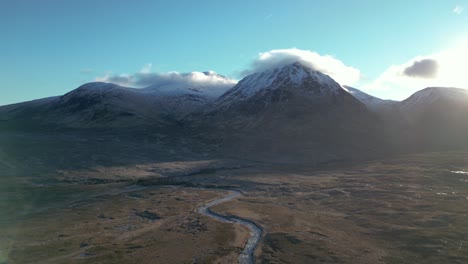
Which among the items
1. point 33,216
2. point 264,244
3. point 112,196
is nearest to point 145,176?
point 112,196

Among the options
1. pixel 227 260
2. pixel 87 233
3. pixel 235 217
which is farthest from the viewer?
pixel 235 217

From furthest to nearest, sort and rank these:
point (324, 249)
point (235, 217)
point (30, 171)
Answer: point (30, 171)
point (235, 217)
point (324, 249)

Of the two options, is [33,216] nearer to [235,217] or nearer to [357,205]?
[235,217]

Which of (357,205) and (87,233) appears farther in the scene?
(357,205)

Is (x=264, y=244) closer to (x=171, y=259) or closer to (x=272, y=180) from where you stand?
(x=171, y=259)

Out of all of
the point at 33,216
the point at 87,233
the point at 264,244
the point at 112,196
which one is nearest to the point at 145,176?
the point at 112,196

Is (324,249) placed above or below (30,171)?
below
